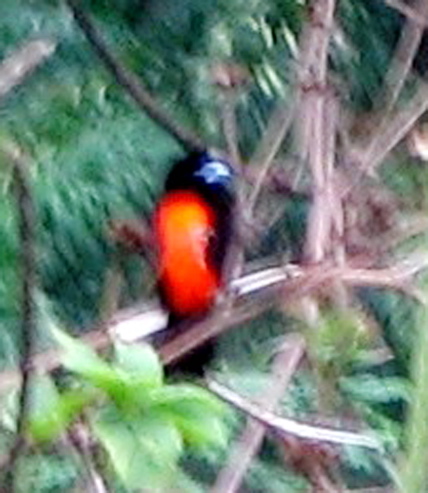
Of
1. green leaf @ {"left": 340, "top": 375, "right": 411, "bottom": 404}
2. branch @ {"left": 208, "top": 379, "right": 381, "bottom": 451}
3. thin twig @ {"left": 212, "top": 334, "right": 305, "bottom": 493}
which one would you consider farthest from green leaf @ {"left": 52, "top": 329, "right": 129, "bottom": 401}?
green leaf @ {"left": 340, "top": 375, "right": 411, "bottom": 404}

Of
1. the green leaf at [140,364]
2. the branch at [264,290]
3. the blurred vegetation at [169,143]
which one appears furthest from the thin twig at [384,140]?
the green leaf at [140,364]

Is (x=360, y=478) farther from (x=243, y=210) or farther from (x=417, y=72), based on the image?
(x=243, y=210)

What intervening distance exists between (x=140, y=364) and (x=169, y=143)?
7.16ft

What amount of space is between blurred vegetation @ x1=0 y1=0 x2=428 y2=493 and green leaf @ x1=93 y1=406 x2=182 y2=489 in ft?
5.70

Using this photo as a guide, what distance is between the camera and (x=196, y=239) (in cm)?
252

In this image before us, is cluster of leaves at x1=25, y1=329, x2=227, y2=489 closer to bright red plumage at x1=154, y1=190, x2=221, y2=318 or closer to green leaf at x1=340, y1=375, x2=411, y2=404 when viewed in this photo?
bright red plumage at x1=154, y1=190, x2=221, y2=318

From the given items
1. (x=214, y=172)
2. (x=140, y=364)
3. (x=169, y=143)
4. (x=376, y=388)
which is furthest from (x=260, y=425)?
(x=169, y=143)

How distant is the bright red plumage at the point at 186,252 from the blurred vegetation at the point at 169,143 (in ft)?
1.57

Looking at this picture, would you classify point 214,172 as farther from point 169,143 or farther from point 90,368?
point 90,368

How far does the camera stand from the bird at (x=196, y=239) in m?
2.45

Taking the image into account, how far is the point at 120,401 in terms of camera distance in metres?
1.27

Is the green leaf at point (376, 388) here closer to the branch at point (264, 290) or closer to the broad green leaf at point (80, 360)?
the branch at point (264, 290)

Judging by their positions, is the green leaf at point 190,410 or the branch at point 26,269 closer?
the branch at point 26,269

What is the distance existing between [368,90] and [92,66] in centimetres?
47
